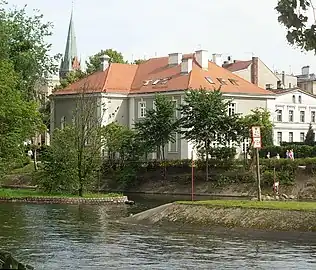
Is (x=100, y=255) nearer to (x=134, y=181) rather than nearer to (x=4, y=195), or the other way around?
(x=4, y=195)

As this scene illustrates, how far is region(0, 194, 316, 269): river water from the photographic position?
886 inches

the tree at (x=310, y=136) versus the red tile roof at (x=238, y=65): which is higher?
the red tile roof at (x=238, y=65)

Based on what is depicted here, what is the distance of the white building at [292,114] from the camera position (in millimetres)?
93438

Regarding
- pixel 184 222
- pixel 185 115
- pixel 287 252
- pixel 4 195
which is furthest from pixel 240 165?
pixel 287 252

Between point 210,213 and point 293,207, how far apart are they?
369cm

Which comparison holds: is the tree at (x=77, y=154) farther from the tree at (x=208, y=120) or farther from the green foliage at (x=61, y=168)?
the tree at (x=208, y=120)

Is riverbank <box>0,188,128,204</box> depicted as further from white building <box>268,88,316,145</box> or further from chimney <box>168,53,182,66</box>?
white building <box>268,88,316,145</box>

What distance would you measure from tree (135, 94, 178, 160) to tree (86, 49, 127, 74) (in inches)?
1210

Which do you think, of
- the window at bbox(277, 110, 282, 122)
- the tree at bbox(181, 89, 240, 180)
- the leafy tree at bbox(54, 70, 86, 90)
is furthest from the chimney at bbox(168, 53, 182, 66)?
the tree at bbox(181, 89, 240, 180)

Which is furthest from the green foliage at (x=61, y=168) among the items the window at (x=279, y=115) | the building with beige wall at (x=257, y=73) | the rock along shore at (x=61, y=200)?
the building with beige wall at (x=257, y=73)

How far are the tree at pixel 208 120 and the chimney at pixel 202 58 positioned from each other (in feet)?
53.5

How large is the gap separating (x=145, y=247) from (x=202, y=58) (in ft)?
215

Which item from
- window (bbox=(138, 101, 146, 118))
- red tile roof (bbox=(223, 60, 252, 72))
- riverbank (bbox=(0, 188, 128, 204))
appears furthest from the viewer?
red tile roof (bbox=(223, 60, 252, 72))

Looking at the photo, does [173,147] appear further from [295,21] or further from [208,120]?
[295,21]
